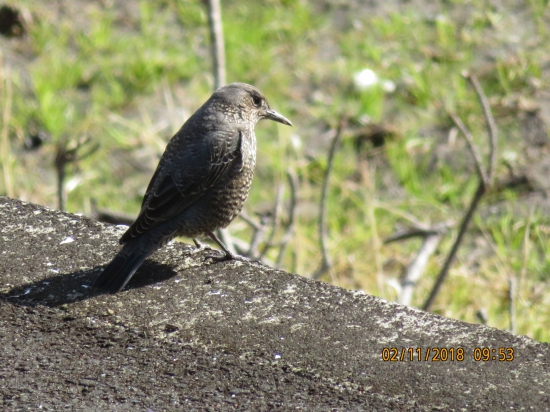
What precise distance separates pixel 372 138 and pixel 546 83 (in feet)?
4.58

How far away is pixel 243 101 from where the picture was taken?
4207 mm

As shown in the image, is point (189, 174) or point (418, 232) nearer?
point (189, 174)

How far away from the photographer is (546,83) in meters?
6.56

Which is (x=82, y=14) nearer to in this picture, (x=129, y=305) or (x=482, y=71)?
(x=482, y=71)

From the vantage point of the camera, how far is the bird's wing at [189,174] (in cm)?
377

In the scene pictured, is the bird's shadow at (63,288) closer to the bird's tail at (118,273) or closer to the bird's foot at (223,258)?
the bird's tail at (118,273)

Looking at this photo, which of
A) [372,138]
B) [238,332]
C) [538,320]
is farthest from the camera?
[372,138]

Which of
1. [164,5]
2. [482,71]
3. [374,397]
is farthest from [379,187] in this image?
[374,397]

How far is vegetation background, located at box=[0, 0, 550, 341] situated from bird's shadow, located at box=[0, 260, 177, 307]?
178 cm

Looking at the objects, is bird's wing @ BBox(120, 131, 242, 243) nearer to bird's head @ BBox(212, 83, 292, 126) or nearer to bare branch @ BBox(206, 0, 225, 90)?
bird's head @ BBox(212, 83, 292, 126)

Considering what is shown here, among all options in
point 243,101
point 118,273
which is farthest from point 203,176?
point 118,273

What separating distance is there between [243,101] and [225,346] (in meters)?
1.70
